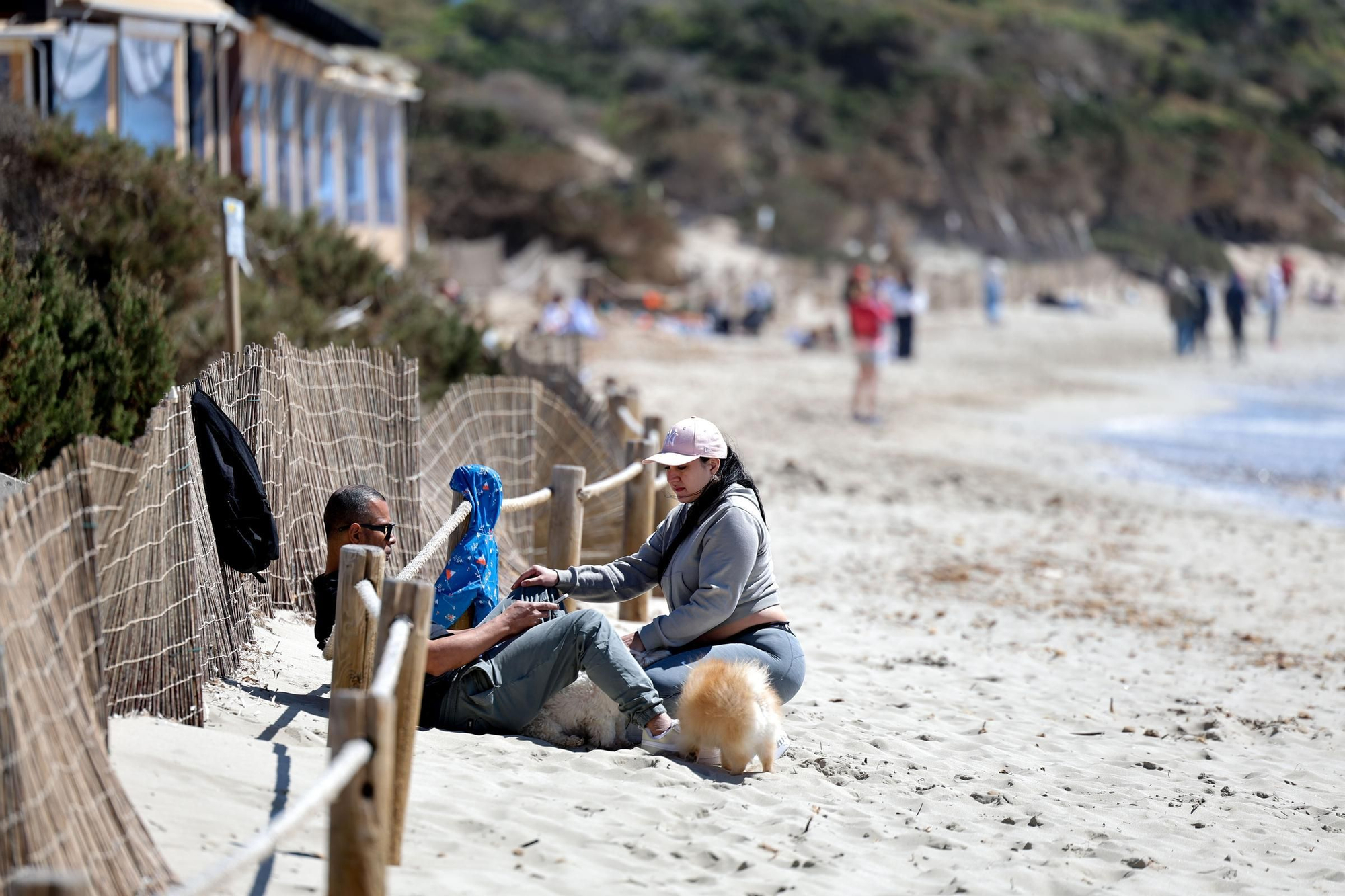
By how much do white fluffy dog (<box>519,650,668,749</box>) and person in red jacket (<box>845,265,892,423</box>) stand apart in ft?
39.1

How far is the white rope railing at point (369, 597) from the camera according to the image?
402 cm

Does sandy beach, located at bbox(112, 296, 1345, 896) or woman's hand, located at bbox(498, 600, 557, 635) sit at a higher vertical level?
woman's hand, located at bbox(498, 600, 557, 635)

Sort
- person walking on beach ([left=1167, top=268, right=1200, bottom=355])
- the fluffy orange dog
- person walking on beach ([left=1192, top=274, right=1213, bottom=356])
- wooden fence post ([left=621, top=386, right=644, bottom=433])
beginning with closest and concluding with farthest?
the fluffy orange dog, wooden fence post ([left=621, top=386, right=644, bottom=433]), person walking on beach ([left=1167, top=268, right=1200, bottom=355]), person walking on beach ([left=1192, top=274, right=1213, bottom=356])

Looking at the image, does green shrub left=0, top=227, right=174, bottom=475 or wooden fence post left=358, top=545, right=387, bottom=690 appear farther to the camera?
green shrub left=0, top=227, right=174, bottom=475

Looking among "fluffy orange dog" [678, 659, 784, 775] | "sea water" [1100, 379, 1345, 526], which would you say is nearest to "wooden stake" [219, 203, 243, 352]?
"fluffy orange dog" [678, 659, 784, 775]

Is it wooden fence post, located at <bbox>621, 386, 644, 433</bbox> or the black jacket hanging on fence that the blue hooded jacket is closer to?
the black jacket hanging on fence

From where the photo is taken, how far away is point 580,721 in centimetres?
483

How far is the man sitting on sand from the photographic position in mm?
4664

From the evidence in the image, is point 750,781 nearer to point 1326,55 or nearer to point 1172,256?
point 1172,256

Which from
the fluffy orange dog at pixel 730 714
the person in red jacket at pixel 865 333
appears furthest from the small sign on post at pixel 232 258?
the person in red jacket at pixel 865 333

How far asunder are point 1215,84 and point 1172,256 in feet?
64.1

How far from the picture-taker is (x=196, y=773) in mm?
3861

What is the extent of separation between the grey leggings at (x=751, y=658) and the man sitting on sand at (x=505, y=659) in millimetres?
95

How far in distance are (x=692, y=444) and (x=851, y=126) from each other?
5209cm
